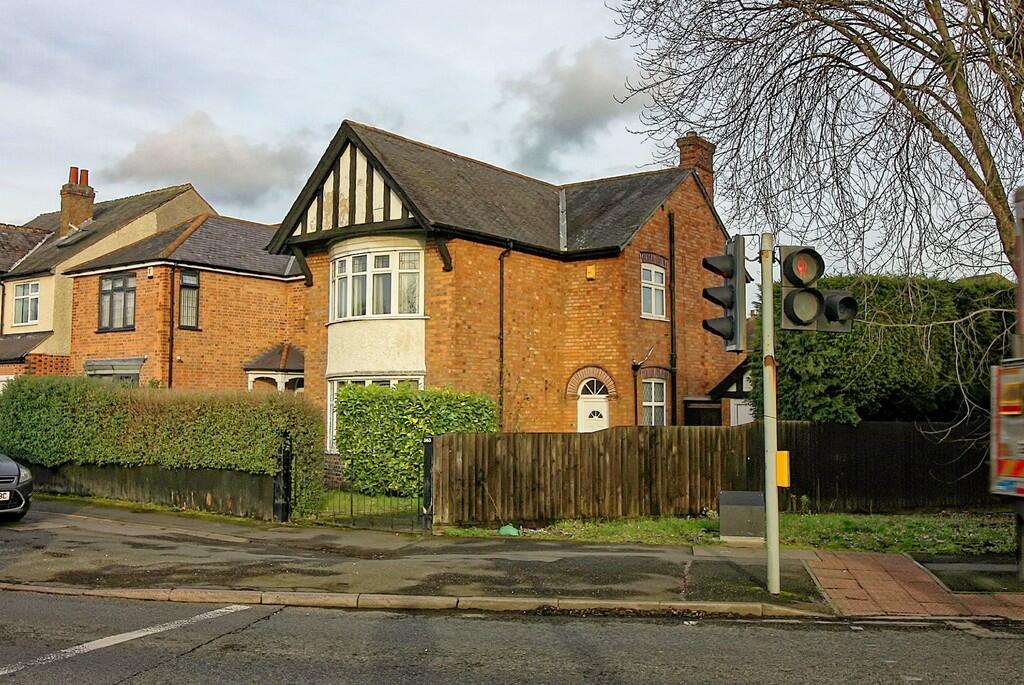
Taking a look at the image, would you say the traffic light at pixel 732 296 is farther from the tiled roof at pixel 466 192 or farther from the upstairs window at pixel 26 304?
the upstairs window at pixel 26 304

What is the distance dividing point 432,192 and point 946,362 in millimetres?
11651

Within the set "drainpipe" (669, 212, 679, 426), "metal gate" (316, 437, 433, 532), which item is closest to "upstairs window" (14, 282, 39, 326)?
"metal gate" (316, 437, 433, 532)

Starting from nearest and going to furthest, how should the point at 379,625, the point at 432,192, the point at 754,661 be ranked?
the point at 754,661, the point at 379,625, the point at 432,192

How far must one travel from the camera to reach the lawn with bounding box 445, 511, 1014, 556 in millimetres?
13312

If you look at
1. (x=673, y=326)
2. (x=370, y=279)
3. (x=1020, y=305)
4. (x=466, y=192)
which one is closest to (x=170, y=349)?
(x=370, y=279)

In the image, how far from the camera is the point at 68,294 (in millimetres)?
31422

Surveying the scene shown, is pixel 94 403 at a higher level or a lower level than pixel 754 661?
higher

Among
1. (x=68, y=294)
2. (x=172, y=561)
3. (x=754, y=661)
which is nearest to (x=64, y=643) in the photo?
(x=172, y=561)

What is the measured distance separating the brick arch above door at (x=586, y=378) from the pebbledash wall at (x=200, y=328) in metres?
11.1

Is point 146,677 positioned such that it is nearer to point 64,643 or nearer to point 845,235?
point 64,643

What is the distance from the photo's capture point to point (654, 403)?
79.2 feet

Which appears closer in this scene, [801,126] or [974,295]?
[801,126]

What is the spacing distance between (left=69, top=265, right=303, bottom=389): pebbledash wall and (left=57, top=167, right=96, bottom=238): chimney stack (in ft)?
20.0

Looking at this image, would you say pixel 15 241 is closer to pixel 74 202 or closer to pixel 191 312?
pixel 74 202
